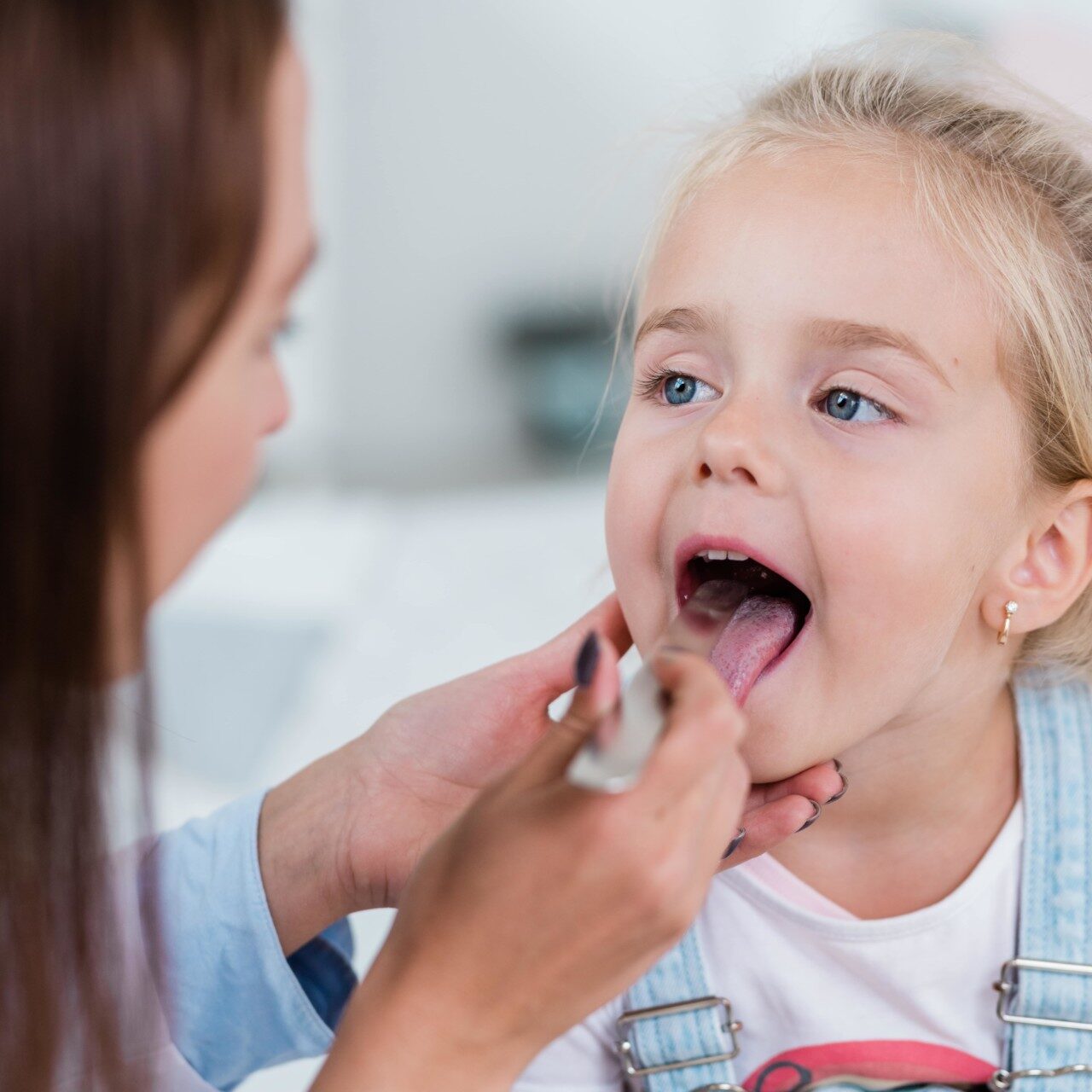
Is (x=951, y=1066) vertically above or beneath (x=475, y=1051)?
beneath

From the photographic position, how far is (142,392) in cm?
49

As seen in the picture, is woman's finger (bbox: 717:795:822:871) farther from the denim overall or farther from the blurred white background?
the blurred white background

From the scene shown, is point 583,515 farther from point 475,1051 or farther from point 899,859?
point 475,1051

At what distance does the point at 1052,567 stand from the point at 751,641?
0.79 feet

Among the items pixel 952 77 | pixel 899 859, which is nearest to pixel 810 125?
pixel 952 77

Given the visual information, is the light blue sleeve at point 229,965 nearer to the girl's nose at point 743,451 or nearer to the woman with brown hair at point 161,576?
the woman with brown hair at point 161,576

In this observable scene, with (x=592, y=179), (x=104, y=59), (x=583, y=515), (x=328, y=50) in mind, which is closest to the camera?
(x=104, y=59)

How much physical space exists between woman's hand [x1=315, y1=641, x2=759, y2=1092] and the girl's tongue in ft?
0.64

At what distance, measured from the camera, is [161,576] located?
0.58m

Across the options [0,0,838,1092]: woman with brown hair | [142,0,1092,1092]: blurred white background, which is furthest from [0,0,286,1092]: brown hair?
[142,0,1092,1092]: blurred white background

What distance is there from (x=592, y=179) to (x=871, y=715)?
6.79 feet

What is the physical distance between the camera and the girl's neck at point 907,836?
919mm

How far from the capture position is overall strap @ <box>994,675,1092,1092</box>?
86cm

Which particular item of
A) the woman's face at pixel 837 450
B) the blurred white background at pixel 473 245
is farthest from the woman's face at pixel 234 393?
the blurred white background at pixel 473 245
